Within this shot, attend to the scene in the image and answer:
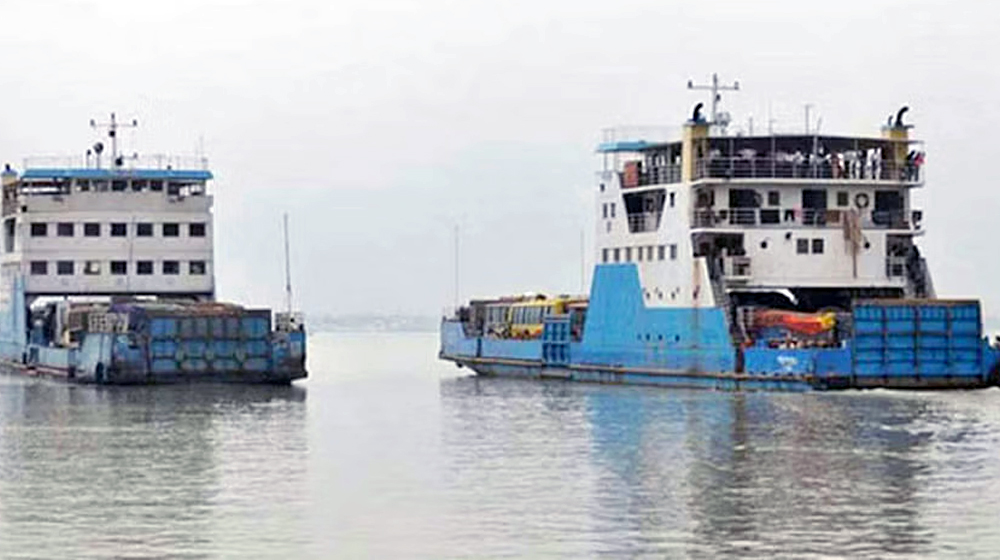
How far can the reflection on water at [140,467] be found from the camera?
30172 mm

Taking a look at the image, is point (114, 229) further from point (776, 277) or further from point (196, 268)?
point (776, 277)

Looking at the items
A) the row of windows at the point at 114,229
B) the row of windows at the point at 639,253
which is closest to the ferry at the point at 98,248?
the row of windows at the point at 114,229

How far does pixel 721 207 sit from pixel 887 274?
5.10 metres

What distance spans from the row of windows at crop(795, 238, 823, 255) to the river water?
5.43 m

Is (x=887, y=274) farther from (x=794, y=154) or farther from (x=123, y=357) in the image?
(x=123, y=357)

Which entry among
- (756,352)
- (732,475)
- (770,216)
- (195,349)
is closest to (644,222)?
(770,216)

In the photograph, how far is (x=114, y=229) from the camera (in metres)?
74.2

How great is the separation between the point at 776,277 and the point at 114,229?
25411 millimetres

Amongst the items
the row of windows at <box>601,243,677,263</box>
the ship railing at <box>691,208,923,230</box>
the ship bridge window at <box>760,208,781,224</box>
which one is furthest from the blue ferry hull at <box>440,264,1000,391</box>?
the ship bridge window at <box>760,208,781,224</box>

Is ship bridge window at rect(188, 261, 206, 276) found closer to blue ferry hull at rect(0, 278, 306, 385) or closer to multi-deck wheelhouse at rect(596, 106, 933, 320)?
blue ferry hull at rect(0, 278, 306, 385)

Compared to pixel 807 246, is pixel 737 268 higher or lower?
lower

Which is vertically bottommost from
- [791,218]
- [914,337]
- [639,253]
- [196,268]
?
[914,337]

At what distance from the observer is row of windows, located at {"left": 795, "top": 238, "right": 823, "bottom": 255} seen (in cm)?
6044

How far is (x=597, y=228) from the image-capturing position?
69.1m
